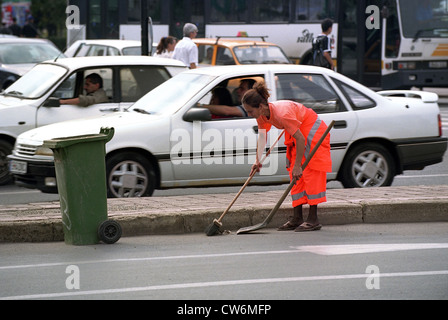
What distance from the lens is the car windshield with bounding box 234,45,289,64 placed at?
18.7 meters

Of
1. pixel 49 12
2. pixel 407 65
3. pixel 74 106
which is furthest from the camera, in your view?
pixel 49 12

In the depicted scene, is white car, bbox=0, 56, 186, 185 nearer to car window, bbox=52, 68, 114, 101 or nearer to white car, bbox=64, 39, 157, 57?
car window, bbox=52, 68, 114, 101

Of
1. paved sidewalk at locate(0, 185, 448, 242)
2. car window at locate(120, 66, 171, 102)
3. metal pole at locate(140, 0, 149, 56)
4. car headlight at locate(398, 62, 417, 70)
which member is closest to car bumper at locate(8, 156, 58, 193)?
paved sidewalk at locate(0, 185, 448, 242)

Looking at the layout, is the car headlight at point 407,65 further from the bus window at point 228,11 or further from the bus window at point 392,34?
the bus window at point 228,11

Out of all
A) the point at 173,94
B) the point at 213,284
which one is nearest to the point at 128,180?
the point at 173,94

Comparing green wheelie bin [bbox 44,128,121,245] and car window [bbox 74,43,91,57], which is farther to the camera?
car window [bbox 74,43,91,57]

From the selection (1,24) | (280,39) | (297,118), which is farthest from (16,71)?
(1,24)

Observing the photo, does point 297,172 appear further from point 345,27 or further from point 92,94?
point 345,27

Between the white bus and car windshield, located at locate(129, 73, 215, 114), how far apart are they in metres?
13.1

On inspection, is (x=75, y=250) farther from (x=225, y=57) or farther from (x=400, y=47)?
(x=400, y=47)

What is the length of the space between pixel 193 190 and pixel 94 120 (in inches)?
80.8

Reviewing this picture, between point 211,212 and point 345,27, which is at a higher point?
point 345,27

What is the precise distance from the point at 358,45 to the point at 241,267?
18369 mm

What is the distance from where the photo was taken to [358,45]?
24.5 meters
